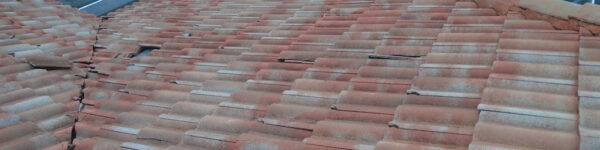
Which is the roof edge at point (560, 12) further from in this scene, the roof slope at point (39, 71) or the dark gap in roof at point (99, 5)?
the dark gap in roof at point (99, 5)

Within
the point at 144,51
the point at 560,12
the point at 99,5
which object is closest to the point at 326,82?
the point at 560,12

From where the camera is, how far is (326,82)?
9.93 ft

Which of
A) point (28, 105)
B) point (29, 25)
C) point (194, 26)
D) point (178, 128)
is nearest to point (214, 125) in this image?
point (178, 128)

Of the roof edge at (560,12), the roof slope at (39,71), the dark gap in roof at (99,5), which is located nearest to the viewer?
the roof edge at (560,12)

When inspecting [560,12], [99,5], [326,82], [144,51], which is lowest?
[326,82]

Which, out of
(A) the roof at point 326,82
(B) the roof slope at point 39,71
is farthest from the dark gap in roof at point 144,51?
(B) the roof slope at point 39,71

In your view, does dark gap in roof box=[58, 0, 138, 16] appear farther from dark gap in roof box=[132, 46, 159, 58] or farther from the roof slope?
dark gap in roof box=[132, 46, 159, 58]

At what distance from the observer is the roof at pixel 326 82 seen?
89.0 inches

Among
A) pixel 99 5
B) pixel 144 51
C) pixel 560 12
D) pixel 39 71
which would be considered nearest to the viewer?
pixel 560 12

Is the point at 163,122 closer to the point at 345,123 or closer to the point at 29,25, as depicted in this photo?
the point at 345,123

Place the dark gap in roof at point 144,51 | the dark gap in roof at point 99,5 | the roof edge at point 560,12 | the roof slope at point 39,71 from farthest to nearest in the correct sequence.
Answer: the dark gap in roof at point 99,5 < the dark gap in roof at point 144,51 < the roof slope at point 39,71 < the roof edge at point 560,12

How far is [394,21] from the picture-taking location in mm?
3781

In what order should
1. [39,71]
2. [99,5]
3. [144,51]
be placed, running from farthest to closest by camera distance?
[99,5], [144,51], [39,71]

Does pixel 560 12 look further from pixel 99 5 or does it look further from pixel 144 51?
pixel 99 5
